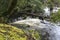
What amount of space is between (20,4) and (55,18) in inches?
127

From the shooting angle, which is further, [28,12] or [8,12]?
[28,12]

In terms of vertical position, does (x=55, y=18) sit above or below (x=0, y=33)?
below

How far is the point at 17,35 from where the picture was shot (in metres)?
4.15

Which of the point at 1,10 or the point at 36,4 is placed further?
the point at 36,4

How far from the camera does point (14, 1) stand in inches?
298

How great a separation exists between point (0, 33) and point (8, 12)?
4290 millimetres

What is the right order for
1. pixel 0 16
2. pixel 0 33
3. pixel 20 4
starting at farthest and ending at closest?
pixel 20 4, pixel 0 16, pixel 0 33

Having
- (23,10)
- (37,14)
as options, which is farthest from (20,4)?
(37,14)

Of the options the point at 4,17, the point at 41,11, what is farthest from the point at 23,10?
the point at 4,17

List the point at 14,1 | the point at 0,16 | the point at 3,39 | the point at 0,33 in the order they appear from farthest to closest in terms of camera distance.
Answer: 1. the point at 0,16
2. the point at 14,1
3. the point at 0,33
4. the point at 3,39

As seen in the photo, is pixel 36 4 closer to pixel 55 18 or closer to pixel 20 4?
pixel 20 4

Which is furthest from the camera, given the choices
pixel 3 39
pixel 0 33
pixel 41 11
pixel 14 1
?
pixel 41 11

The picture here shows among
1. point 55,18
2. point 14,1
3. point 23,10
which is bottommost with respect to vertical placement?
point 55,18

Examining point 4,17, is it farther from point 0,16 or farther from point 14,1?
point 14,1
